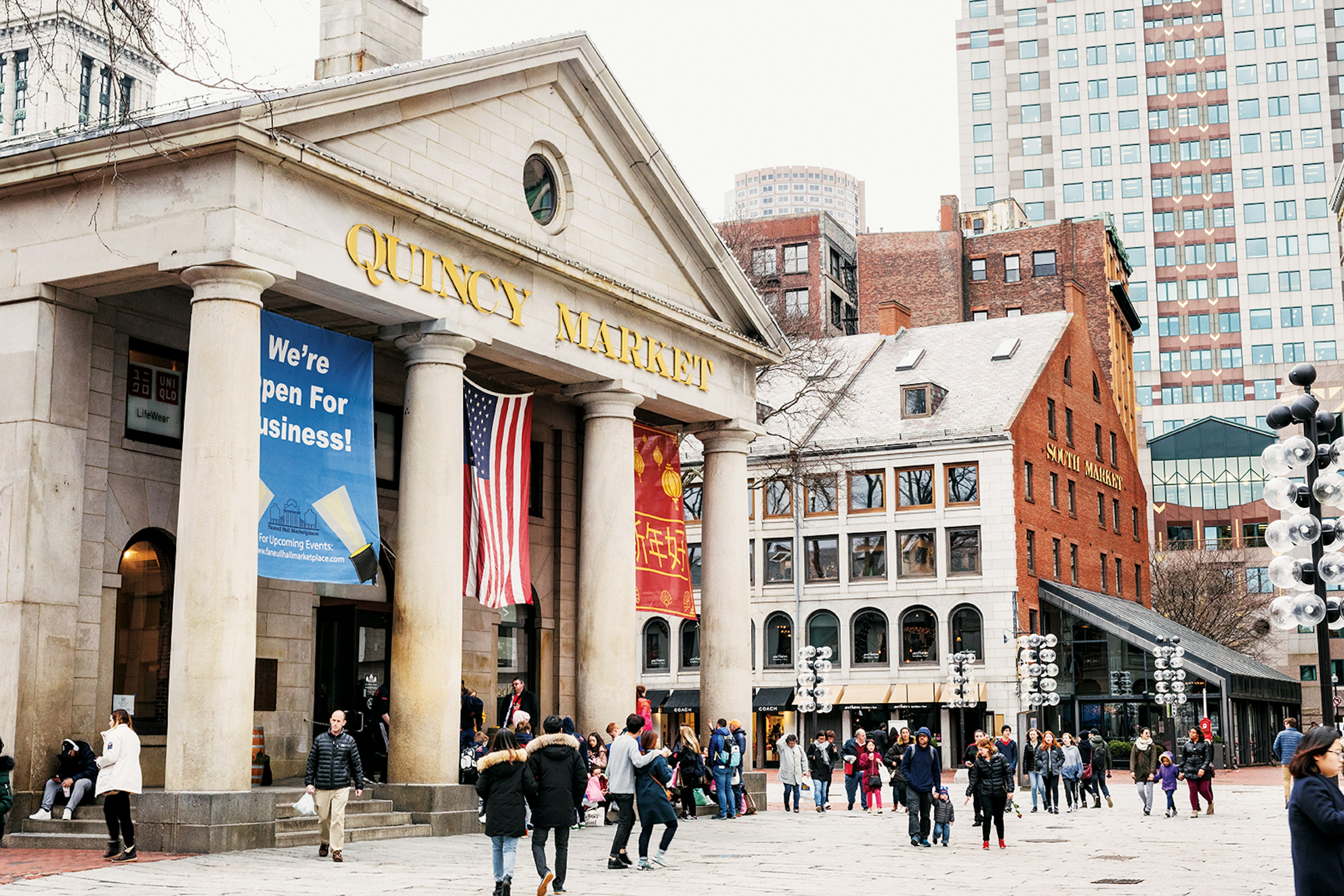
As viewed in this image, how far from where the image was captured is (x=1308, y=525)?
16.7m

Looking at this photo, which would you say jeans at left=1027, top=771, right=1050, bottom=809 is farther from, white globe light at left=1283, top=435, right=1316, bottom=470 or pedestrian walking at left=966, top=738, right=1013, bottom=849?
white globe light at left=1283, top=435, right=1316, bottom=470

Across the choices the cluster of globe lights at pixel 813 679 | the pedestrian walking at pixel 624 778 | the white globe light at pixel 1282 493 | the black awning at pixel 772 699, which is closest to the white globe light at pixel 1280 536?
the white globe light at pixel 1282 493

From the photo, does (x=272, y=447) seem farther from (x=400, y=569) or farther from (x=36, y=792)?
(x=36, y=792)

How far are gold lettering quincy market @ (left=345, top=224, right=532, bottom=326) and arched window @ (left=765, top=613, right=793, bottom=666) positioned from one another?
122 feet

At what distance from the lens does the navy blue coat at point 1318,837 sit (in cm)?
866

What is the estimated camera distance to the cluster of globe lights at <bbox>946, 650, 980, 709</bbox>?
Result: 4356cm

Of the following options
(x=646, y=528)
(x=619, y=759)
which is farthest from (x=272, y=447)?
(x=646, y=528)

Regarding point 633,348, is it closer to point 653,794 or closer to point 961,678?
point 653,794

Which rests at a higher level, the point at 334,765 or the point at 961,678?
the point at 961,678

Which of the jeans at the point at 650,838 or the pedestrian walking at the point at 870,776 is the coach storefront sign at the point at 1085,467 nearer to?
the pedestrian walking at the point at 870,776

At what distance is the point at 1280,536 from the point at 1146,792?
14.9 meters

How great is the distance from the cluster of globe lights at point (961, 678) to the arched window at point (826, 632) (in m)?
9.99

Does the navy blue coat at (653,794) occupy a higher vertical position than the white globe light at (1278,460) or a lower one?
Answer: lower

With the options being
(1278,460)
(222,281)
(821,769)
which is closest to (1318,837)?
(1278,460)
